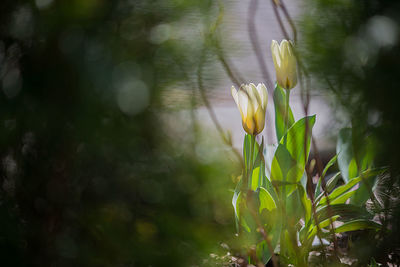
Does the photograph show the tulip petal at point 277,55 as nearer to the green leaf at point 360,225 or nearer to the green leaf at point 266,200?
the green leaf at point 266,200

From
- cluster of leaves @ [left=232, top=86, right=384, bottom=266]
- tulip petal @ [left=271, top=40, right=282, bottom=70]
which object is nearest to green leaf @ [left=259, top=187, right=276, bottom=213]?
cluster of leaves @ [left=232, top=86, right=384, bottom=266]

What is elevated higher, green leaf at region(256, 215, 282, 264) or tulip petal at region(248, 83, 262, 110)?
tulip petal at region(248, 83, 262, 110)

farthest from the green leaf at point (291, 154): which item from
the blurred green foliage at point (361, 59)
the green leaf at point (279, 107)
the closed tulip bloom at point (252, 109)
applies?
the blurred green foliage at point (361, 59)

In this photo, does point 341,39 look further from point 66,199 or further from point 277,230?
point 277,230

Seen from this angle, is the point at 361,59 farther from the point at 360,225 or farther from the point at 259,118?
the point at 360,225

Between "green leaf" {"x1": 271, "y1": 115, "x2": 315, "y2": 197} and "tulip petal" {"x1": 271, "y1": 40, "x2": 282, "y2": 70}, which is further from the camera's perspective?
"green leaf" {"x1": 271, "y1": 115, "x2": 315, "y2": 197}

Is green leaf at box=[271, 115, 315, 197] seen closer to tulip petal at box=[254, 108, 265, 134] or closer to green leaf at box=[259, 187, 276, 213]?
green leaf at box=[259, 187, 276, 213]
